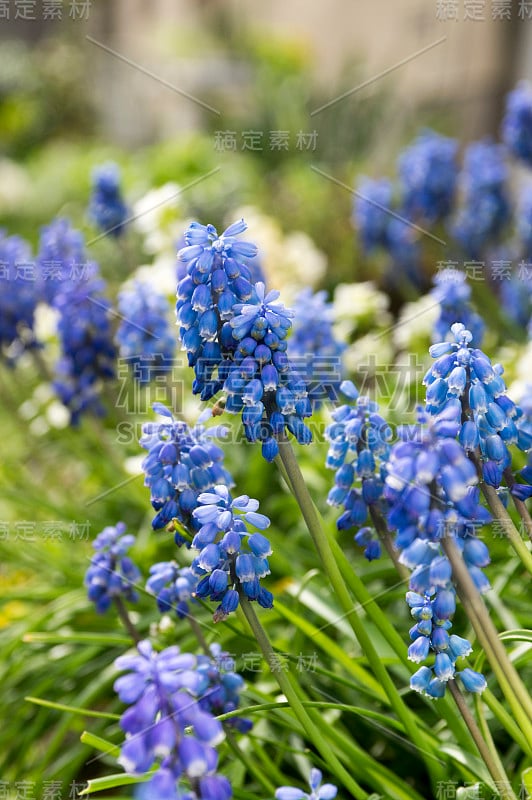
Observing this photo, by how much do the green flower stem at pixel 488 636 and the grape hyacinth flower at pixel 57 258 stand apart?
2.81 m

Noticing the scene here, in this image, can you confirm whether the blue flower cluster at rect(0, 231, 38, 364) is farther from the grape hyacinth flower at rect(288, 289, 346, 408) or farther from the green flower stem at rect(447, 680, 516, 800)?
the green flower stem at rect(447, 680, 516, 800)

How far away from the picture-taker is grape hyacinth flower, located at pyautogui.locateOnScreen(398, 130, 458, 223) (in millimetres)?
5141

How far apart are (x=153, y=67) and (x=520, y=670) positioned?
1867 centimetres

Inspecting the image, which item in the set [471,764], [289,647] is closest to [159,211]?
[289,647]

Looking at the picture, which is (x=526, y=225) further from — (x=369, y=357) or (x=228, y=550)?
(x=228, y=550)

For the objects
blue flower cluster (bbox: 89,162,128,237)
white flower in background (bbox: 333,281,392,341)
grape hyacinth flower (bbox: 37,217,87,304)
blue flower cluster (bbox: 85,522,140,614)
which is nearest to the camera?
blue flower cluster (bbox: 85,522,140,614)

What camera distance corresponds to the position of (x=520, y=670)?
2623mm

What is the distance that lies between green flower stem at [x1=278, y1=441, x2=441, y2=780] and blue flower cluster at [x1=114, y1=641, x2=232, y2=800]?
58 cm

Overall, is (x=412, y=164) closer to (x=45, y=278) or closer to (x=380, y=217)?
(x=380, y=217)

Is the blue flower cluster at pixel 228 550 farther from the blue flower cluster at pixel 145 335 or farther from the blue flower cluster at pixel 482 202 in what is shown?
the blue flower cluster at pixel 482 202

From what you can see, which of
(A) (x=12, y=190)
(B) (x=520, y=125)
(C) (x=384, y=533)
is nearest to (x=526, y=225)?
(B) (x=520, y=125)

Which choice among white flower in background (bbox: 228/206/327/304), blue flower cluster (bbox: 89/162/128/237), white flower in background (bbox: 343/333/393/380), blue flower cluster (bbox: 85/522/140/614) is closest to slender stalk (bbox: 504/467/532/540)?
blue flower cluster (bbox: 85/522/140/614)

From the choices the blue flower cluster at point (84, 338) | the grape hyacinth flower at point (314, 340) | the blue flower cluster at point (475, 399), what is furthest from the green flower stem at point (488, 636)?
the blue flower cluster at point (84, 338)

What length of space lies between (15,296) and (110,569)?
202cm
